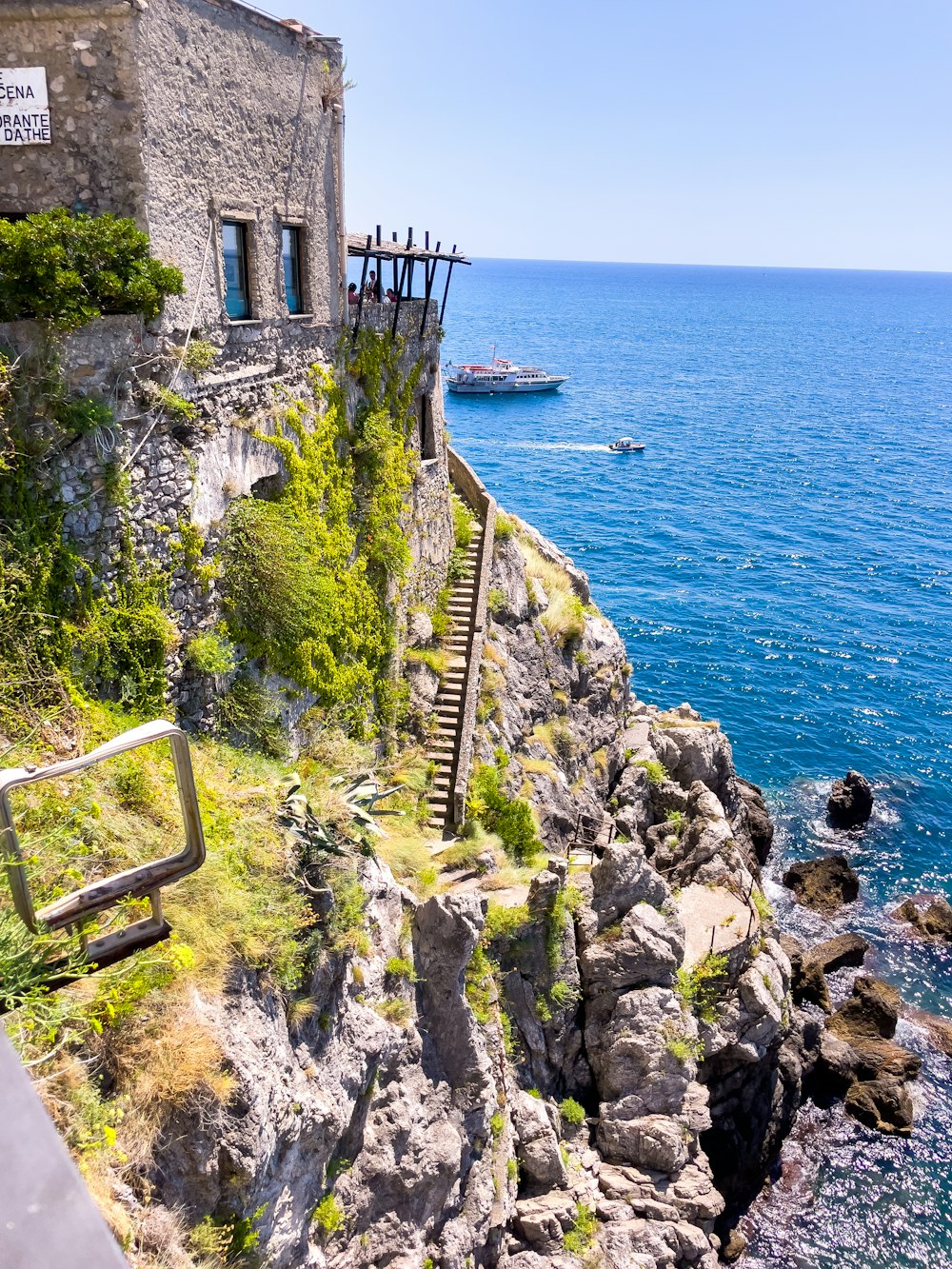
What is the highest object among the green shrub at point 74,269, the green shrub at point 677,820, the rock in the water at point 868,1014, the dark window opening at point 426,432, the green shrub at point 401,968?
the green shrub at point 74,269

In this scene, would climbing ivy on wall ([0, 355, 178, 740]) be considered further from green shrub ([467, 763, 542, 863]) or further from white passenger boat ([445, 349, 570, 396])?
white passenger boat ([445, 349, 570, 396])

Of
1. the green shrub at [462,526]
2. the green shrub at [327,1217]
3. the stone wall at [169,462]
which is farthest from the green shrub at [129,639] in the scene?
the green shrub at [462,526]

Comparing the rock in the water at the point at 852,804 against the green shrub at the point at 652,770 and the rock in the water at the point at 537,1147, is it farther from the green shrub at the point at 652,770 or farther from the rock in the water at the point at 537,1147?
the rock in the water at the point at 537,1147

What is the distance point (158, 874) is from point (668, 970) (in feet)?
48.6

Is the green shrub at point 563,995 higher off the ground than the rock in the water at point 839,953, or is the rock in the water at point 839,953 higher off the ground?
the green shrub at point 563,995

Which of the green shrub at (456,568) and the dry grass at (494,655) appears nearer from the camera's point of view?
the dry grass at (494,655)

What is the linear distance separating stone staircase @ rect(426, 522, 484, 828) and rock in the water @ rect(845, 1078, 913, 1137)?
14.8 m

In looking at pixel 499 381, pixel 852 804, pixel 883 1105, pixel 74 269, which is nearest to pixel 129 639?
pixel 74 269

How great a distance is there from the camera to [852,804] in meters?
35.2

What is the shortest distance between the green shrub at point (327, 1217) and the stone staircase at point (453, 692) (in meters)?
9.72

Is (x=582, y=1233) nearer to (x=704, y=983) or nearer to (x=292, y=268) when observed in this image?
(x=704, y=983)

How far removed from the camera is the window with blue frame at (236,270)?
1606 centimetres

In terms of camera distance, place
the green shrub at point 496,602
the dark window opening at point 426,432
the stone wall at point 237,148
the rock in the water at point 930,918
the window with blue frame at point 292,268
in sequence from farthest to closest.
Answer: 1. the rock in the water at point 930,918
2. the green shrub at point 496,602
3. the dark window opening at point 426,432
4. the window with blue frame at point 292,268
5. the stone wall at point 237,148

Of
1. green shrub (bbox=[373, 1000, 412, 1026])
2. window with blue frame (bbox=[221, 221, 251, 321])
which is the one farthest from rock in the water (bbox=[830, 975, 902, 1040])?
window with blue frame (bbox=[221, 221, 251, 321])
